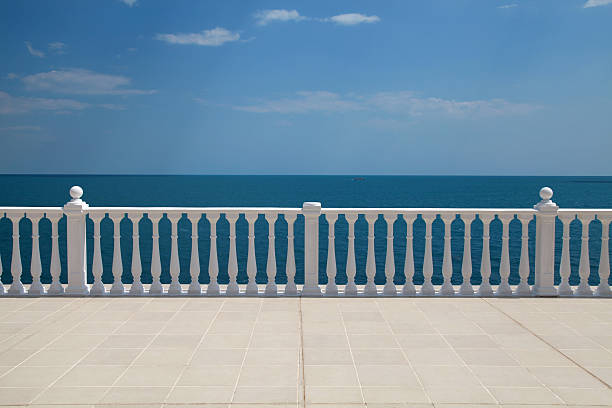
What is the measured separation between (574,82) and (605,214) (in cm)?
6792
